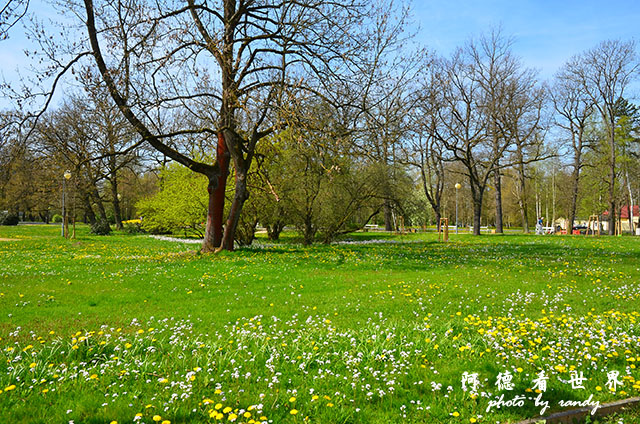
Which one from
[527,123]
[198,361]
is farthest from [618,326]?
[527,123]

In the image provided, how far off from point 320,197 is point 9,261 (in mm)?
12439

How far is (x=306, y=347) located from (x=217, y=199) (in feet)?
38.7

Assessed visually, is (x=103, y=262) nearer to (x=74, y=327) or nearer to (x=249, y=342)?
(x=74, y=327)

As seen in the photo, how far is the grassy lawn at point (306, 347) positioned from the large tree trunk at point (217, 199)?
19.6ft

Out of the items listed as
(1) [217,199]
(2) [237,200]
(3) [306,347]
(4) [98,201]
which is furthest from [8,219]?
(3) [306,347]

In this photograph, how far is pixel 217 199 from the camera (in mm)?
15891

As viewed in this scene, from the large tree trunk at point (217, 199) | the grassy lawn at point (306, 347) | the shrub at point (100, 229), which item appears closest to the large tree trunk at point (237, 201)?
the large tree trunk at point (217, 199)

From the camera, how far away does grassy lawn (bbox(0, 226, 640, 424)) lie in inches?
140

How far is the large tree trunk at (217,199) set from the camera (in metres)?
15.9

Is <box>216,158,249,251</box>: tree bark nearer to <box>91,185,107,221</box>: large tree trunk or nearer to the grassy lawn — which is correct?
Answer: the grassy lawn

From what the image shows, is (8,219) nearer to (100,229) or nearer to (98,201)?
(98,201)

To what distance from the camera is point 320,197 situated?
20.3m

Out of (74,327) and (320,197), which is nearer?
(74,327)

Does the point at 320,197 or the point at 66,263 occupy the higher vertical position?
the point at 320,197
